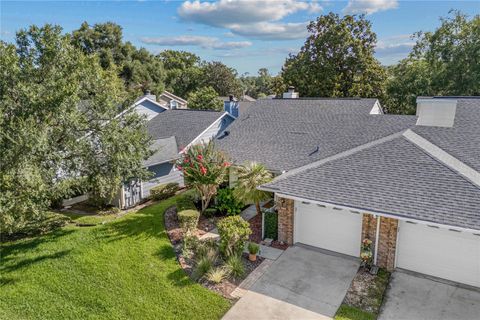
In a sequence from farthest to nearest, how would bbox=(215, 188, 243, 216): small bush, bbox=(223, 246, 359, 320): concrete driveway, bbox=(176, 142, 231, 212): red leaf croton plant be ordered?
bbox=(215, 188, 243, 216): small bush, bbox=(176, 142, 231, 212): red leaf croton plant, bbox=(223, 246, 359, 320): concrete driveway

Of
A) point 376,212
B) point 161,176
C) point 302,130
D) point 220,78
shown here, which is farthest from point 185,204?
point 220,78

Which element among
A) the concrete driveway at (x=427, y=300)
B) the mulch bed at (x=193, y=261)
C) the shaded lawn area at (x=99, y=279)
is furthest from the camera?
the mulch bed at (x=193, y=261)

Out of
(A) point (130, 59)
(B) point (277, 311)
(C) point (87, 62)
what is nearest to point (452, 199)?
(B) point (277, 311)

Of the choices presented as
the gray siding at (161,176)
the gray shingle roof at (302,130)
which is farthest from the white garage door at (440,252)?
the gray siding at (161,176)

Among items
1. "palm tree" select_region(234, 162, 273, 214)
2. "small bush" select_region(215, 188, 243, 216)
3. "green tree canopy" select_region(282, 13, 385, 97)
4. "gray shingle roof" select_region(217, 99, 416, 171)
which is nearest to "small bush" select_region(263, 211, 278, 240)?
"palm tree" select_region(234, 162, 273, 214)

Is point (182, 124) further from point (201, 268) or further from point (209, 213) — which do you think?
point (201, 268)

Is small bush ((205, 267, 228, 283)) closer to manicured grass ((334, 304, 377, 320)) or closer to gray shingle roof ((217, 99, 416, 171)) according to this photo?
manicured grass ((334, 304, 377, 320))

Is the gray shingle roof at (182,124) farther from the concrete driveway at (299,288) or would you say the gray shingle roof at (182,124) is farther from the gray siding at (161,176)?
the concrete driveway at (299,288)
